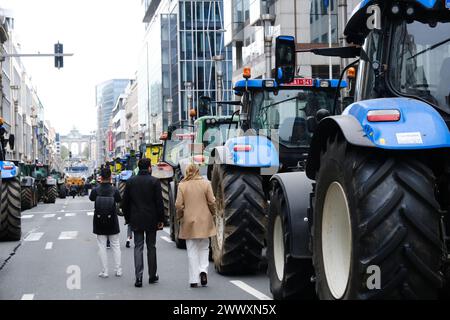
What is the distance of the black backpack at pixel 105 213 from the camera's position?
1116 centimetres

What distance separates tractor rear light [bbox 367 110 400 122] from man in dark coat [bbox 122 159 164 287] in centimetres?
558

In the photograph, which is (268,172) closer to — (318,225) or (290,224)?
(290,224)

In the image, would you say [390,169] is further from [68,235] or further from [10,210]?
[68,235]

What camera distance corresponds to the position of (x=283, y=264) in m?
7.77

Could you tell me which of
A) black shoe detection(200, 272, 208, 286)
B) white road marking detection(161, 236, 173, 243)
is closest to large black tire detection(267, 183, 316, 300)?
black shoe detection(200, 272, 208, 286)

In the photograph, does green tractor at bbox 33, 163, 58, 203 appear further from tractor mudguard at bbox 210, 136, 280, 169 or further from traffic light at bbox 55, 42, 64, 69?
tractor mudguard at bbox 210, 136, 280, 169

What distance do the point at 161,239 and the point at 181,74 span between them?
66.8 metres

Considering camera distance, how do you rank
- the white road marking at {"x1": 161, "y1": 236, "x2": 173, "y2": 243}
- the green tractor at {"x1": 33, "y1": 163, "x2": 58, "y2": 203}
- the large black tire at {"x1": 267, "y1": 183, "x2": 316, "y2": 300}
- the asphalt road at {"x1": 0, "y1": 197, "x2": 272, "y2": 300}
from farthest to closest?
1. the green tractor at {"x1": 33, "y1": 163, "x2": 58, "y2": 203}
2. the white road marking at {"x1": 161, "y1": 236, "x2": 173, "y2": 243}
3. the asphalt road at {"x1": 0, "y1": 197, "x2": 272, "y2": 300}
4. the large black tire at {"x1": 267, "y1": 183, "x2": 316, "y2": 300}

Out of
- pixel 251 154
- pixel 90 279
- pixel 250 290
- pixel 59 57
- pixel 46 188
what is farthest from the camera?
pixel 46 188

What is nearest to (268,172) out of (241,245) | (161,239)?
(241,245)

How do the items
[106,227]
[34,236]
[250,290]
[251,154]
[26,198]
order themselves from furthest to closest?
[26,198], [34,236], [106,227], [251,154], [250,290]

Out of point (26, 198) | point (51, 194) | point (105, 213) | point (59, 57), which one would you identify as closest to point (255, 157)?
point (105, 213)

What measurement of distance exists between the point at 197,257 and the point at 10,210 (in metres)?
8.58

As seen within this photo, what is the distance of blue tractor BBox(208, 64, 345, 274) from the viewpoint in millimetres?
9867
